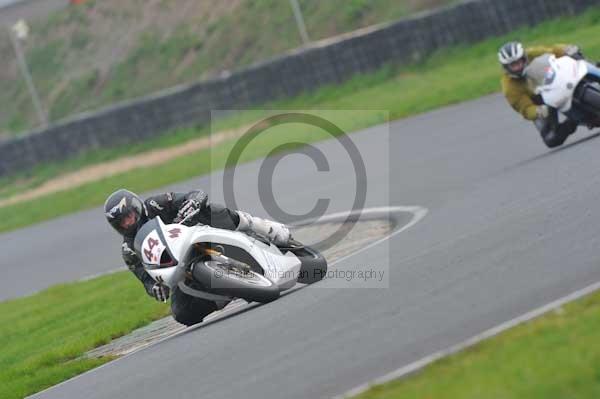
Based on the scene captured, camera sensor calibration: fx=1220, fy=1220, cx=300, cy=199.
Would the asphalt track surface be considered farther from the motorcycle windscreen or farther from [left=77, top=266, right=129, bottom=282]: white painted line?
[left=77, top=266, right=129, bottom=282]: white painted line

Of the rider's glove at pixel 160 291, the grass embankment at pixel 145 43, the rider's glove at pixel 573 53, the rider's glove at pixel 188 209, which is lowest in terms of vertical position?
the grass embankment at pixel 145 43

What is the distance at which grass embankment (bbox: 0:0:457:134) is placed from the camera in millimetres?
31750

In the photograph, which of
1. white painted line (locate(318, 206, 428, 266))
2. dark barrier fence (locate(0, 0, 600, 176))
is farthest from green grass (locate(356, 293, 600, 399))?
dark barrier fence (locate(0, 0, 600, 176))

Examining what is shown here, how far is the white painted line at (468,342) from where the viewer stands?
5.82 metres

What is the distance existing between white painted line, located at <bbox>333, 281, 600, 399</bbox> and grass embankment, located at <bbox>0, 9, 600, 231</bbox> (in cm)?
1456

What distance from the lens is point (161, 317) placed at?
36.9ft

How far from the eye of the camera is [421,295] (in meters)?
7.67

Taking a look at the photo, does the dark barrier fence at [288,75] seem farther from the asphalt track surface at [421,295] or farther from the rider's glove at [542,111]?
the rider's glove at [542,111]

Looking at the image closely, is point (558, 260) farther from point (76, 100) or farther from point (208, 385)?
point (76, 100)

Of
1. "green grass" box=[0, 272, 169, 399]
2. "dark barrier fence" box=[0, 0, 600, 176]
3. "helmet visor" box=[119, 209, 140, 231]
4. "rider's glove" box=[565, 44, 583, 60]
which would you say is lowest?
"dark barrier fence" box=[0, 0, 600, 176]

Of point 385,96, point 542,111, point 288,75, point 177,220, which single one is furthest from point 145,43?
point 177,220

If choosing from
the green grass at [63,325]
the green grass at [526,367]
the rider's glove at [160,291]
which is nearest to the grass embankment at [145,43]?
the green grass at [63,325]

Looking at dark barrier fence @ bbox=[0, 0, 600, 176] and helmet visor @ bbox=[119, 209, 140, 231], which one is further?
dark barrier fence @ bbox=[0, 0, 600, 176]

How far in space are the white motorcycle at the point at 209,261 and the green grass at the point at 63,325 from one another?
1.10 meters
